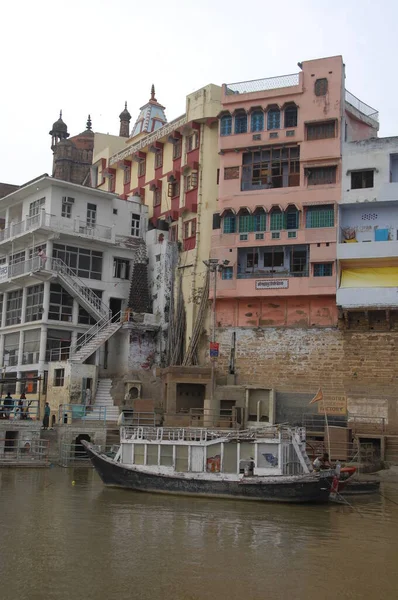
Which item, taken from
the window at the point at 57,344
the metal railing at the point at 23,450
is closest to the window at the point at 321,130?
the window at the point at 57,344

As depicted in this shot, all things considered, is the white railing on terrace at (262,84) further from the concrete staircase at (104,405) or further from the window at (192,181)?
the concrete staircase at (104,405)

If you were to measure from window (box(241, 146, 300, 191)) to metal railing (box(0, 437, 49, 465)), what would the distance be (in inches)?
689

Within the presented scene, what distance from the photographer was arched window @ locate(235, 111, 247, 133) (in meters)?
42.2

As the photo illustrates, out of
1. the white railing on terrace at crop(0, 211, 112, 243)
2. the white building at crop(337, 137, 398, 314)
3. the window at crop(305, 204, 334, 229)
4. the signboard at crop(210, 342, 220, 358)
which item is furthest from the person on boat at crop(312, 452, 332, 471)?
the white railing on terrace at crop(0, 211, 112, 243)

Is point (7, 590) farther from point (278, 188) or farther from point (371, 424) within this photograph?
point (278, 188)

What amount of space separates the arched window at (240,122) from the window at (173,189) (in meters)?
6.55

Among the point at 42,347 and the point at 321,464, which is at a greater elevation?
the point at 42,347

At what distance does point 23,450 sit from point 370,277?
18.3 m

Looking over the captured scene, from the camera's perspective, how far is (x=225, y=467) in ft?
80.6

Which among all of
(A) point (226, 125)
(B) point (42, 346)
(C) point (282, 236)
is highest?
(A) point (226, 125)

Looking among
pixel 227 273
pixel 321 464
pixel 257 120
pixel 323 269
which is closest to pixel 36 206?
pixel 227 273

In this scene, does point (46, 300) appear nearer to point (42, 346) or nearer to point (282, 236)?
point (42, 346)

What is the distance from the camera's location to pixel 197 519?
67.8 feet

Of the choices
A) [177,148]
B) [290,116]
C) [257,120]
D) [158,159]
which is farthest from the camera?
[158,159]
